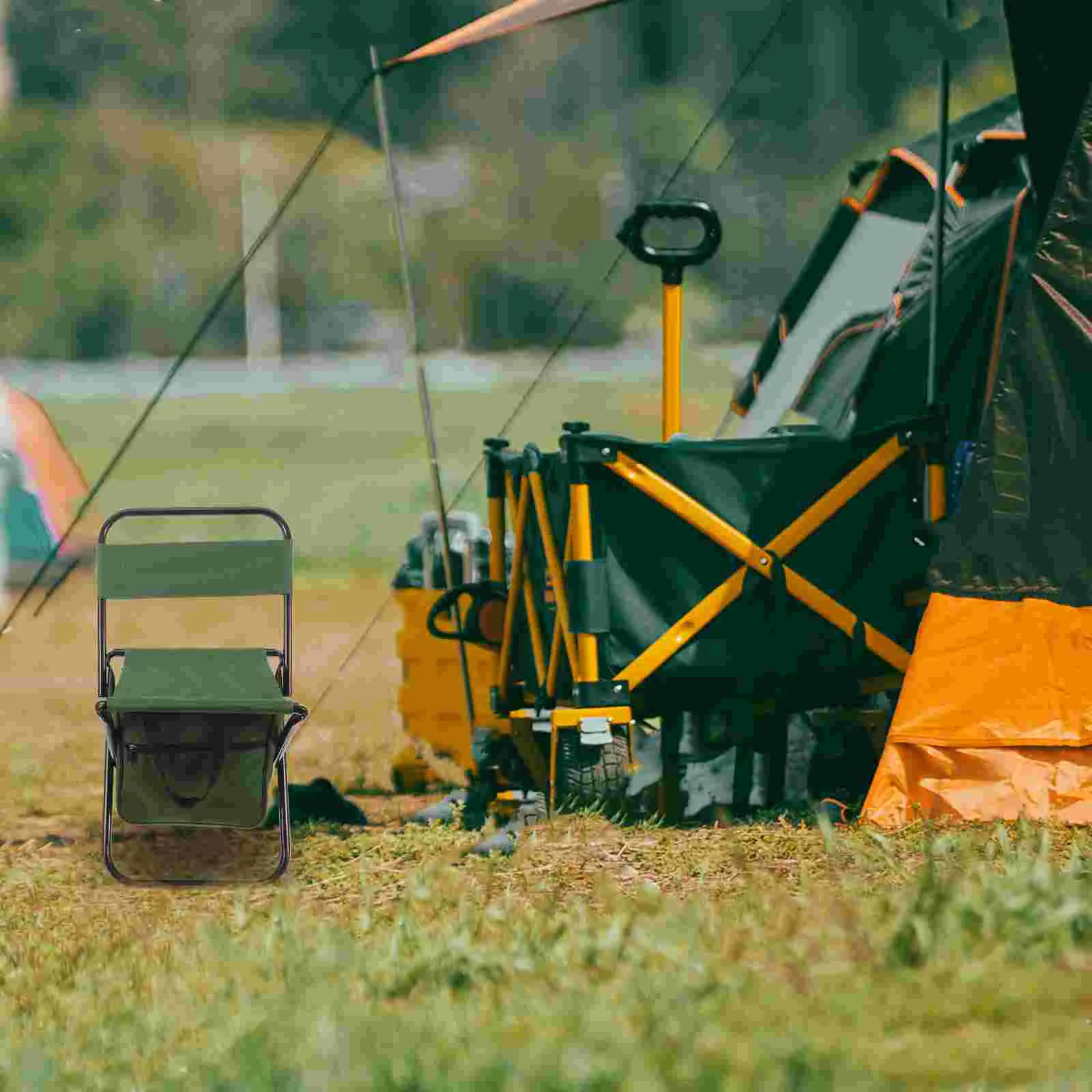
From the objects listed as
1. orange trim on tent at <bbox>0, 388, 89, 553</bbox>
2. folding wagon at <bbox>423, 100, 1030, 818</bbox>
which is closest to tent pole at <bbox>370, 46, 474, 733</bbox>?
folding wagon at <bbox>423, 100, 1030, 818</bbox>

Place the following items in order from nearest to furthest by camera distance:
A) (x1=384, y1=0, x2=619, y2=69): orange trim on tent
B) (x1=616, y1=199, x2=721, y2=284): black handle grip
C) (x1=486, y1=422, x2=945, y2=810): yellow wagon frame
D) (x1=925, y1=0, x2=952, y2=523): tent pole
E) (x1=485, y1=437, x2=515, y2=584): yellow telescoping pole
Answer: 1. (x1=486, y1=422, x2=945, y2=810): yellow wagon frame
2. (x1=925, y1=0, x2=952, y2=523): tent pole
3. (x1=384, y1=0, x2=619, y2=69): orange trim on tent
4. (x1=616, y1=199, x2=721, y2=284): black handle grip
5. (x1=485, y1=437, x2=515, y2=584): yellow telescoping pole

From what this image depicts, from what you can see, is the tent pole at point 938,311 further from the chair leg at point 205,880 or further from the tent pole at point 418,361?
the chair leg at point 205,880

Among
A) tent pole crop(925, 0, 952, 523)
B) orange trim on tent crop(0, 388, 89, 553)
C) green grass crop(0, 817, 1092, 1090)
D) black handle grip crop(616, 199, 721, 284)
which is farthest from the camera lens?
orange trim on tent crop(0, 388, 89, 553)

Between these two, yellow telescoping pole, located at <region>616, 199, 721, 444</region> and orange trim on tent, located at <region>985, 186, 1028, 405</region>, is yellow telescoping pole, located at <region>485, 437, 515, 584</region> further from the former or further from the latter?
orange trim on tent, located at <region>985, 186, 1028, 405</region>

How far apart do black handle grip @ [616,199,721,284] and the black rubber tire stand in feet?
4.58

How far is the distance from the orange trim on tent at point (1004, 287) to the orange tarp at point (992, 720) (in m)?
0.96

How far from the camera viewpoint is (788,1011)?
10.6 feet

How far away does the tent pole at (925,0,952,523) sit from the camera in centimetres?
534

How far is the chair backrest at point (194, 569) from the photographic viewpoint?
5457 millimetres

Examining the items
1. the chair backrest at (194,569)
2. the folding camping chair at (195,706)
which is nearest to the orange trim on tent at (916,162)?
the chair backrest at (194,569)

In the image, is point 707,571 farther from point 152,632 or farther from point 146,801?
point 152,632

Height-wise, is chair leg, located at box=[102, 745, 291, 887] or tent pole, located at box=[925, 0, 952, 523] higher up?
tent pole, located at box=[925, 0, 952, 523]

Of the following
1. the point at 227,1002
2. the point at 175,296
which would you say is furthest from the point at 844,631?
the point at 175,296

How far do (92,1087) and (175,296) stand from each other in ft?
106
